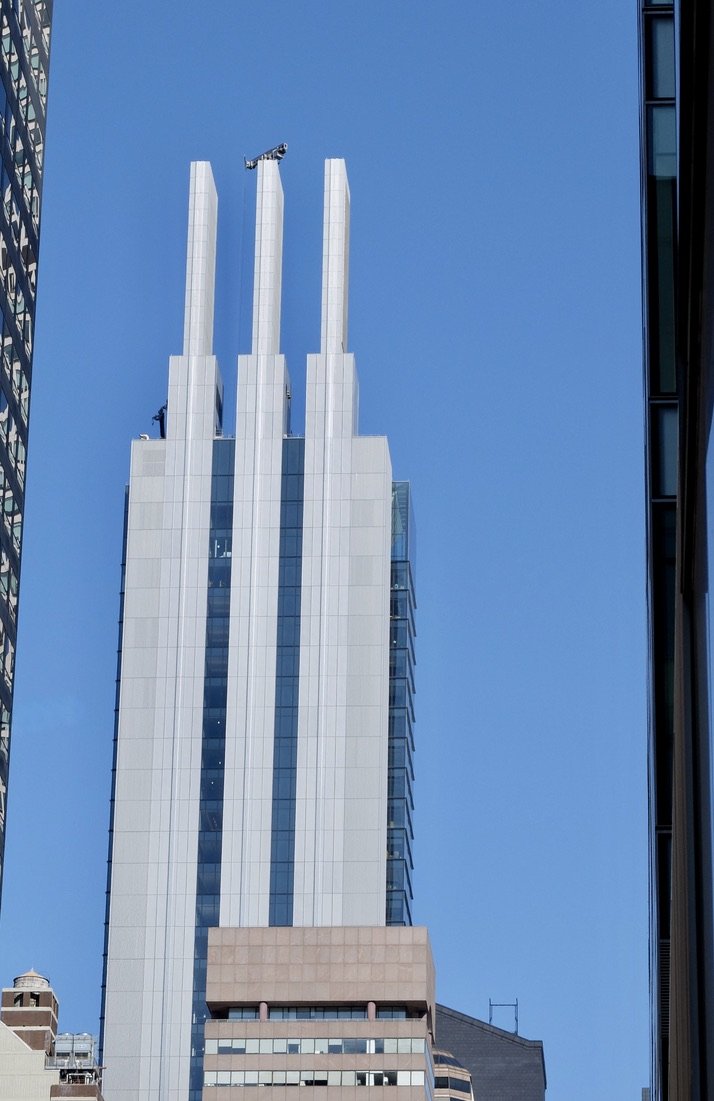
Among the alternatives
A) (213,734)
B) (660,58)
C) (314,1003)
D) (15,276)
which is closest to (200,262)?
(213,734)

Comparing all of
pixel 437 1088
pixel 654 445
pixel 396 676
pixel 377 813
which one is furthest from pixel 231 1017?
pixel 654 445

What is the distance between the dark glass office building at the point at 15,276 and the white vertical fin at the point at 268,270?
2729 inches

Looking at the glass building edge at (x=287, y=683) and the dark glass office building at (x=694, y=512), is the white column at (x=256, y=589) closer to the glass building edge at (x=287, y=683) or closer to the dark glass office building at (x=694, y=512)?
the glass building edge at (x=287, y=683)

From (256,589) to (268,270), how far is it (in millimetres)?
19020

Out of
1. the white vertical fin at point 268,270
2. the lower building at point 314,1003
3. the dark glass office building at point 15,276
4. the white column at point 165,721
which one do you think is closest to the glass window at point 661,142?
the dark glass office building at point 15,276

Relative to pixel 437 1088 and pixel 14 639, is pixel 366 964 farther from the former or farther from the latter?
pixel 14 639

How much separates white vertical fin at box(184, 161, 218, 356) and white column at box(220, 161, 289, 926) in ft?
9.05

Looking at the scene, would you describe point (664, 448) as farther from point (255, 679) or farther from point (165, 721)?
point (165, 721)

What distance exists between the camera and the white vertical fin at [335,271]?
11975cm

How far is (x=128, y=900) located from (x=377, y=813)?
49.3 feet

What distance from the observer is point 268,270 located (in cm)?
11994

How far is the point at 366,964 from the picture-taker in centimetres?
11000

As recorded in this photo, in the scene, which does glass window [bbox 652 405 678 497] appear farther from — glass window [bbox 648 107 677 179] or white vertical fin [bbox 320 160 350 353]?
white vertical fin [bbox 320 160 350 353]

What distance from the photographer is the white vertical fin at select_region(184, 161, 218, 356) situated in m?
120
